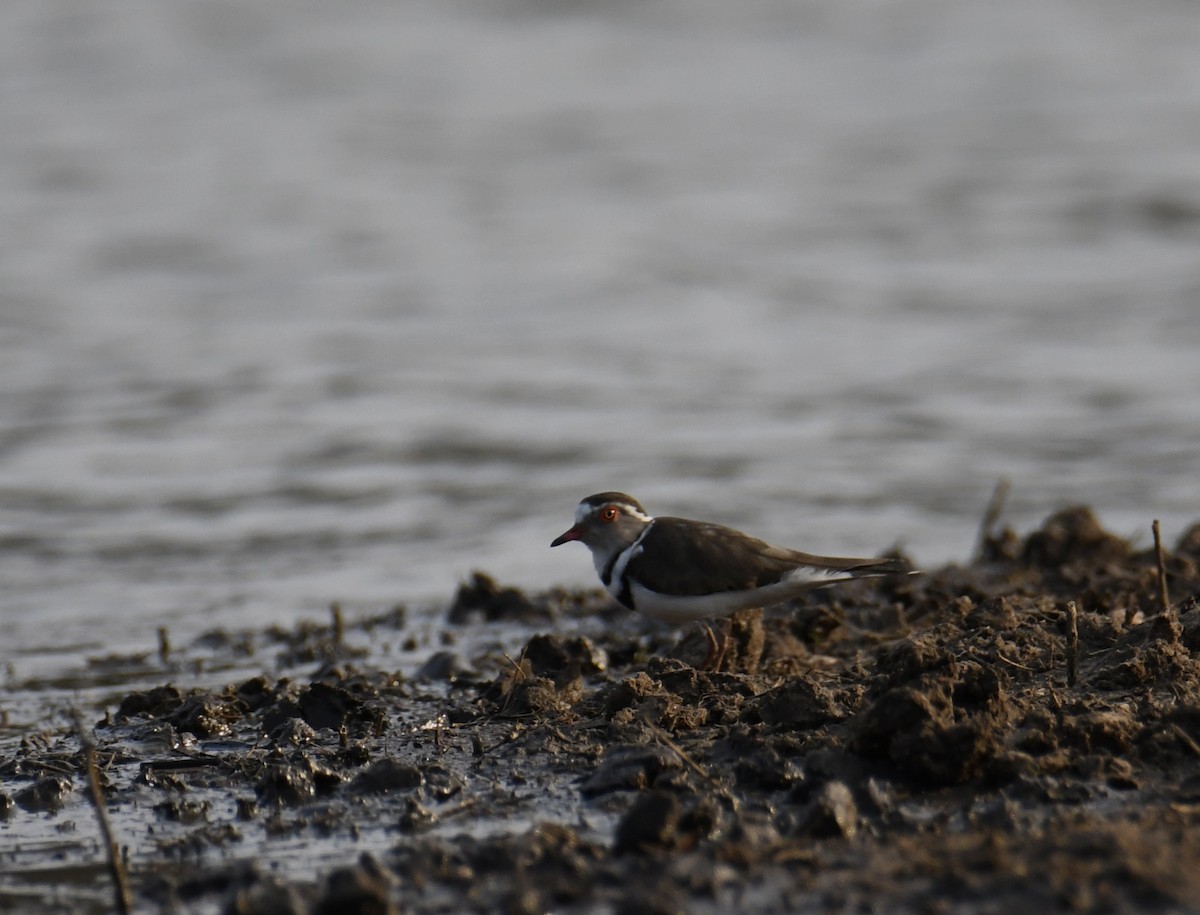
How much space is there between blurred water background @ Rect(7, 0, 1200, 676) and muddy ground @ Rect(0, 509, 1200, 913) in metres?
2.40

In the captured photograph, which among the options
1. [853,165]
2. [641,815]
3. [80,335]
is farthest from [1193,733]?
[853,165]

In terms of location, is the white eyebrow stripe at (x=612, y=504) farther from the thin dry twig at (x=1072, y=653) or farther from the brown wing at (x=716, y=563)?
the thin dry twig at (x=1072, y=653)

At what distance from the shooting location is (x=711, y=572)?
22.4 feet

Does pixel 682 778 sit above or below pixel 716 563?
below

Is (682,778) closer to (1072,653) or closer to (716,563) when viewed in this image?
(1072,653)

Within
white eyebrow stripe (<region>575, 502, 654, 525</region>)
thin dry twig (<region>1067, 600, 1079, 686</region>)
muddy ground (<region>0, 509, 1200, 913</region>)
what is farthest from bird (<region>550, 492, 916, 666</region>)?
thin dry twig (<region>1067, 600, 1079, 686</region>)

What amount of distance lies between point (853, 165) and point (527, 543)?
41.6 feet

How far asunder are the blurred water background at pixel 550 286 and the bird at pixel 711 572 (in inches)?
98.6

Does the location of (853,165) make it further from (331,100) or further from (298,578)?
(298,578)

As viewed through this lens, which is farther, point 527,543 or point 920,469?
point 920,469

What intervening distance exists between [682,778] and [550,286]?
12.0 meters

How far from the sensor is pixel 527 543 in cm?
1062

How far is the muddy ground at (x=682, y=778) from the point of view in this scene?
14.6ft

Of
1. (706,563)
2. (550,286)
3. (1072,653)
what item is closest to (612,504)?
(706,563)
